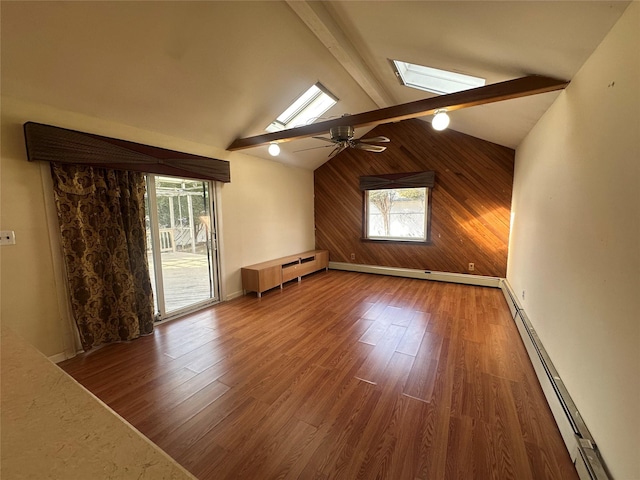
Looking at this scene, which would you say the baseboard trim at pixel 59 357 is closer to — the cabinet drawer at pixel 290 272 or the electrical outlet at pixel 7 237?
the electrical outlet at pixel 7 237

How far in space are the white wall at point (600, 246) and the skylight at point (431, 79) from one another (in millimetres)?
1044

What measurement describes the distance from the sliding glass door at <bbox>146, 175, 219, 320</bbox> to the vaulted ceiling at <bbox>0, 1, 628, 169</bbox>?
0.77 meters

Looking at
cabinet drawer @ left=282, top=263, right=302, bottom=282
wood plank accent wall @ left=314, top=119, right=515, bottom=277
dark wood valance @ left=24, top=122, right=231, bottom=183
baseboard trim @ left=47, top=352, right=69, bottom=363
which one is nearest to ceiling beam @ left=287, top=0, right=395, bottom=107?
wood plank accent wall @ left=314, top=119, right=515, bottom=277

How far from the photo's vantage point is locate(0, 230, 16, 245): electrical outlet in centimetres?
220

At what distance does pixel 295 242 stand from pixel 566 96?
4.66 meters

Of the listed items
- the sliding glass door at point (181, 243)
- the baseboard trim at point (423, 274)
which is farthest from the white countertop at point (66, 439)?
the baseboard trim at point (423, 274)

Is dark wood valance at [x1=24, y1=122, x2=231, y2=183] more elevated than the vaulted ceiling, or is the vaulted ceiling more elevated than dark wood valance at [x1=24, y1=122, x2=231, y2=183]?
the vaulted ceiling

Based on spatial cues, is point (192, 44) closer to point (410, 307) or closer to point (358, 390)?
point (358, 390)

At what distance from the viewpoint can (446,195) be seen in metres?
5.00

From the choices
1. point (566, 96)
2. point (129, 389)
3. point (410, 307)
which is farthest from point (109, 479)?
point (410, 307)

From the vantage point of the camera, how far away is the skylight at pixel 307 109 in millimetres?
3810

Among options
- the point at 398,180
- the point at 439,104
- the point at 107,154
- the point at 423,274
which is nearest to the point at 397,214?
the point at 398,180

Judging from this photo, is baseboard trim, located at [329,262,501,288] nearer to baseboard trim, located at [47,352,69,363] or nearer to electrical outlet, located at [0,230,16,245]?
baseboard trim, located at [47,352,69,363]

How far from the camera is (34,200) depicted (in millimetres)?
2377
